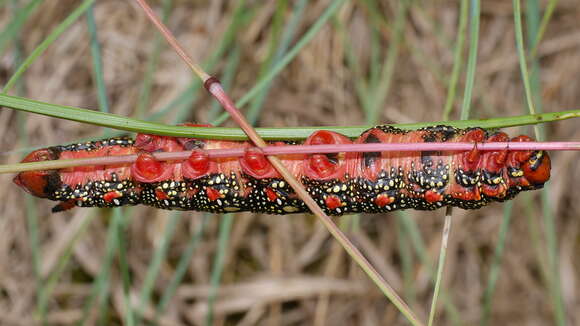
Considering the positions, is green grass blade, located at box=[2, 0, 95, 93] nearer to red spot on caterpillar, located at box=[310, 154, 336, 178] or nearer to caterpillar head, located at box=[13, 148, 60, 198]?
caterpillar head, located at box=[13, 148, 60, 198]

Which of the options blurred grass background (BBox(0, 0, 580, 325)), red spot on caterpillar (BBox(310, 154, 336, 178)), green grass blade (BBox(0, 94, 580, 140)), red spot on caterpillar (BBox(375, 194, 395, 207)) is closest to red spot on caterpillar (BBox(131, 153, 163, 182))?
green grass blade (BBox(0, 94, 580, 140))

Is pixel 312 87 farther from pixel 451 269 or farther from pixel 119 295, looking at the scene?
pixel 119 295

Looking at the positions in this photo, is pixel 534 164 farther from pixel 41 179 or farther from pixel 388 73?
pixel 388 73

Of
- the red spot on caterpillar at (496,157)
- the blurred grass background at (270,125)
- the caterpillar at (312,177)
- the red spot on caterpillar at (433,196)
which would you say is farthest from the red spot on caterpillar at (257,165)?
the blurred grass background at (270,125)

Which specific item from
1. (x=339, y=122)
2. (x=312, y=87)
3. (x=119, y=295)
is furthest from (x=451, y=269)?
(x=119, y=295)

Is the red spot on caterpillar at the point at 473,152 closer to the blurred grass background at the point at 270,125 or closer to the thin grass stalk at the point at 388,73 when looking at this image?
the thin grass stalk at the point at 388,73

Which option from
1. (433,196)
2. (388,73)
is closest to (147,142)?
(433,196)
